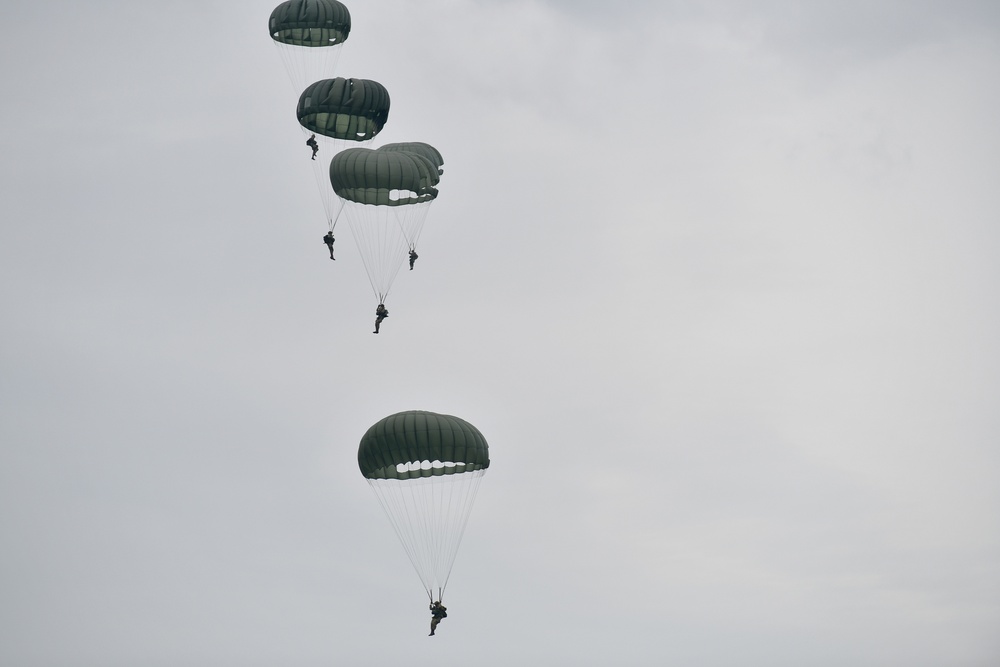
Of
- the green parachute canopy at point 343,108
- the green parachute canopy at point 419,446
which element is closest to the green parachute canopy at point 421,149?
the green parachute canopy at point 343,108

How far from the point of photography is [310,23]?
63969 mm

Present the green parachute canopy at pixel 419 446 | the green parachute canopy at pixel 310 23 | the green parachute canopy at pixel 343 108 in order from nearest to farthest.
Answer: the green parachute canopy at pixel 419 446 < the green parachute canopy at pixel 343 108 < the green parachute canopy at pixel 310 23

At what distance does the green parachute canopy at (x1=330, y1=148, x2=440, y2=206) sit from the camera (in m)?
55.8

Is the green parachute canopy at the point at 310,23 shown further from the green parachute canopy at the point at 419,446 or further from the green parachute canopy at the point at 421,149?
the green parachute canopy at the point at 419,446

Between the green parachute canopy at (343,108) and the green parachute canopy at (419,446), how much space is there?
14.4 metres

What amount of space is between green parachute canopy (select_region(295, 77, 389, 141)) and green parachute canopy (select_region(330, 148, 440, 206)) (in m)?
4.08

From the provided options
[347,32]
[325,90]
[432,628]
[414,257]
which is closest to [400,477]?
[432,628]

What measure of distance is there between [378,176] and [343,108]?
6.09 metres

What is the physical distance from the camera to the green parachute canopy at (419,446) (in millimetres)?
51500

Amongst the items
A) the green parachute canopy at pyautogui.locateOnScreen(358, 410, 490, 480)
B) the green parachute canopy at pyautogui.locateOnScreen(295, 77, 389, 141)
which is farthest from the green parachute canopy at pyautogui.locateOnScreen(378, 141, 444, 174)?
the green parachute canopy at pyautogui.locateOnScreen(358, 410, 490, 480)

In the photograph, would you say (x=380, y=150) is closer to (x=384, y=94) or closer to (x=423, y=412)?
(x=384, y=94)

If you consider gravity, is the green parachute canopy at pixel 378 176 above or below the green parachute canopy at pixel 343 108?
below

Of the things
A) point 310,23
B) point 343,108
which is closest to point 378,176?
point 343,108

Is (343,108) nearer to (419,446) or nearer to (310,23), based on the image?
(310,23)
